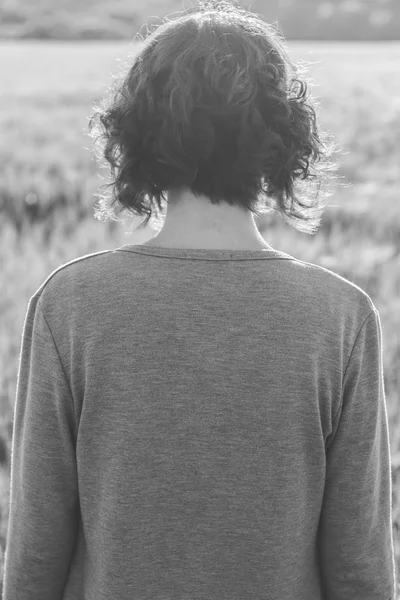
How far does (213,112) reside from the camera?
1.28m

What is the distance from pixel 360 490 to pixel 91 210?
217 inches

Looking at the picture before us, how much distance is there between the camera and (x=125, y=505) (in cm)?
132

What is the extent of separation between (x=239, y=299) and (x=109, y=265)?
21cm

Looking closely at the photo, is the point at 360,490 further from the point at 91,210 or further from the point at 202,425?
the point at 91,210

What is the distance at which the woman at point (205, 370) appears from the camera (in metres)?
1.24

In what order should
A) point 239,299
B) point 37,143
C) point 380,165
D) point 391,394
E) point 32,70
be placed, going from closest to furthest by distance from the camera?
point 239,299 → point 391,394 → point 380,165 → point 37,143 → point 32,70

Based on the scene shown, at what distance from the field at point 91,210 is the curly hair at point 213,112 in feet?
0.81

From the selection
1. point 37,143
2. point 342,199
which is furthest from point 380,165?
point 37,143

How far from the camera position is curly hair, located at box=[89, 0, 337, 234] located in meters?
1.28

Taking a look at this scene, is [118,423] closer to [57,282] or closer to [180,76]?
[57,282]

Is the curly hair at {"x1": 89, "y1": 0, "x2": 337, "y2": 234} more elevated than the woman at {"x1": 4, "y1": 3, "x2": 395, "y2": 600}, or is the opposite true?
the curly hair at {"x1": 89, "y1": 0, "x2": 337, "y2": 234}

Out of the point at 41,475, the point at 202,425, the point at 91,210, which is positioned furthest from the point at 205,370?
the point at 91,210

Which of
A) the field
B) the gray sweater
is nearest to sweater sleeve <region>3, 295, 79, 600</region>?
the gray sweater

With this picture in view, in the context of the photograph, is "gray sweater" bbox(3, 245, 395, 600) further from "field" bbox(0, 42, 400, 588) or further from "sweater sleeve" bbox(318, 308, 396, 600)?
"field" bbox(0, 42, 400, 588)
